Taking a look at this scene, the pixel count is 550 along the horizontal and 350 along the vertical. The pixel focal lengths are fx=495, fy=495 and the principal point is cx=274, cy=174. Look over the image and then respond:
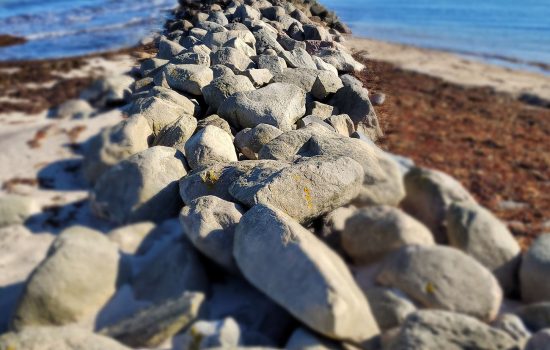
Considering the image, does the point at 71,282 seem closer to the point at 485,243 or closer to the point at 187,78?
the point at 485,243

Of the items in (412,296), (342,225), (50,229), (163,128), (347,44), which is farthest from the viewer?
(347,44)

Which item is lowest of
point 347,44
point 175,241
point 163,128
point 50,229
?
point 347,44

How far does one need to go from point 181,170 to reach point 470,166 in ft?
3.65

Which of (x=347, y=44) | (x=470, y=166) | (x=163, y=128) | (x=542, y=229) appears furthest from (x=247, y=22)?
(x=542, y=229)

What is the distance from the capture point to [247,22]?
6.09m

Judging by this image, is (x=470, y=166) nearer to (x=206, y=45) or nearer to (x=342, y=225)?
(x=342, y=225)

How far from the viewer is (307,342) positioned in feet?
4.16

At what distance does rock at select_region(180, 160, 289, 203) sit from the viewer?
197 cm

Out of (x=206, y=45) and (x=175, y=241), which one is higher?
(x=175, y=241)

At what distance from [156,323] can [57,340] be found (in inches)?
8.2

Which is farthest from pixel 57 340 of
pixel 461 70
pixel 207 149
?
pixel 461 70

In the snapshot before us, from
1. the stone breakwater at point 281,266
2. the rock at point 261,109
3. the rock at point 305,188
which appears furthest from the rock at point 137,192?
the rock at point 261,109

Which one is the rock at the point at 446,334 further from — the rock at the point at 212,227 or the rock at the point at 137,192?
the rock at the point at 137,192

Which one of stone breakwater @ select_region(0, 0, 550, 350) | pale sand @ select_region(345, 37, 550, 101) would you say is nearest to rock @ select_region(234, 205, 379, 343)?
stone breakwater @ select_region(0, 0, 550, 350)
